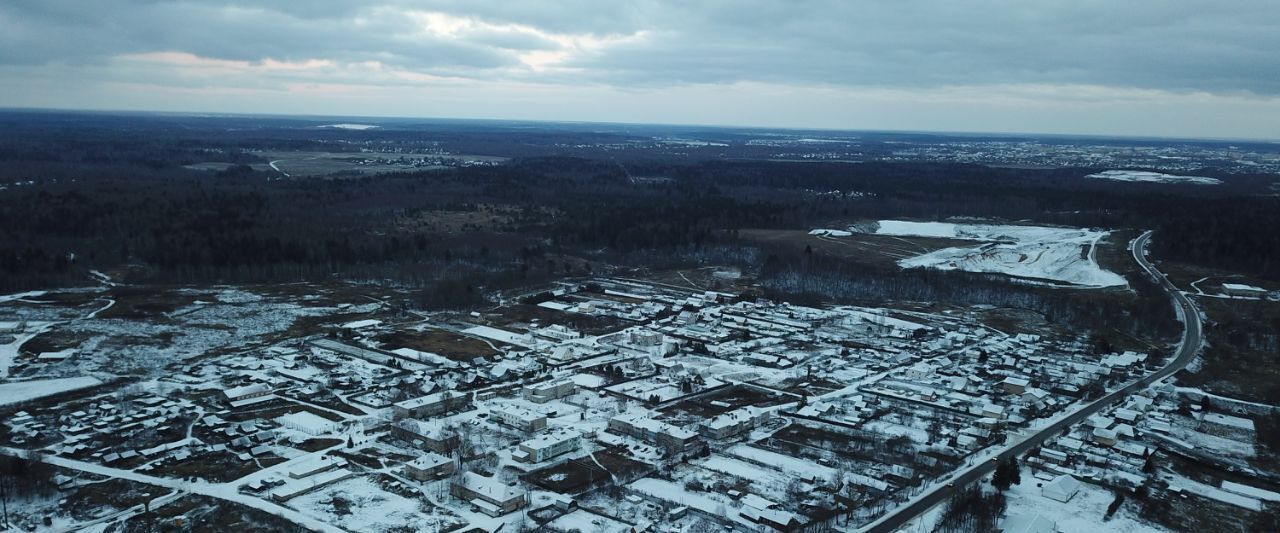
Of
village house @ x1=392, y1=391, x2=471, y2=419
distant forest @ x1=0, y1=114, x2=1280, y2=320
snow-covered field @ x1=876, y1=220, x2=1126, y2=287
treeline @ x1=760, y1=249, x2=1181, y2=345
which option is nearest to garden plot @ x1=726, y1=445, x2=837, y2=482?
village house @ x1=392, y1=391, x2=471, y2=419

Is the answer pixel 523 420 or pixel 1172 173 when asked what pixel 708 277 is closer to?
pixel 523 420

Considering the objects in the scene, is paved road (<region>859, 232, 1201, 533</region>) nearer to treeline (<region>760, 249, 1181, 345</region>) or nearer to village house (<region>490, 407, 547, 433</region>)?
treeline (<region>760, 249, 1181, 345</region>)

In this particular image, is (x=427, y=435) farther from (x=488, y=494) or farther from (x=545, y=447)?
(x=488, y=494)

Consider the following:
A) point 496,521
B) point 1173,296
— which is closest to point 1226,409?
point 1173,296

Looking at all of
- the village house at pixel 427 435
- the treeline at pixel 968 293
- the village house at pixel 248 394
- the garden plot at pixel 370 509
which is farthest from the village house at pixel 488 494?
the treeline at pixel 968 293

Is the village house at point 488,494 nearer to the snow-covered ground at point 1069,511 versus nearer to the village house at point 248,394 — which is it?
the snow-covered ground at point 1069,511
